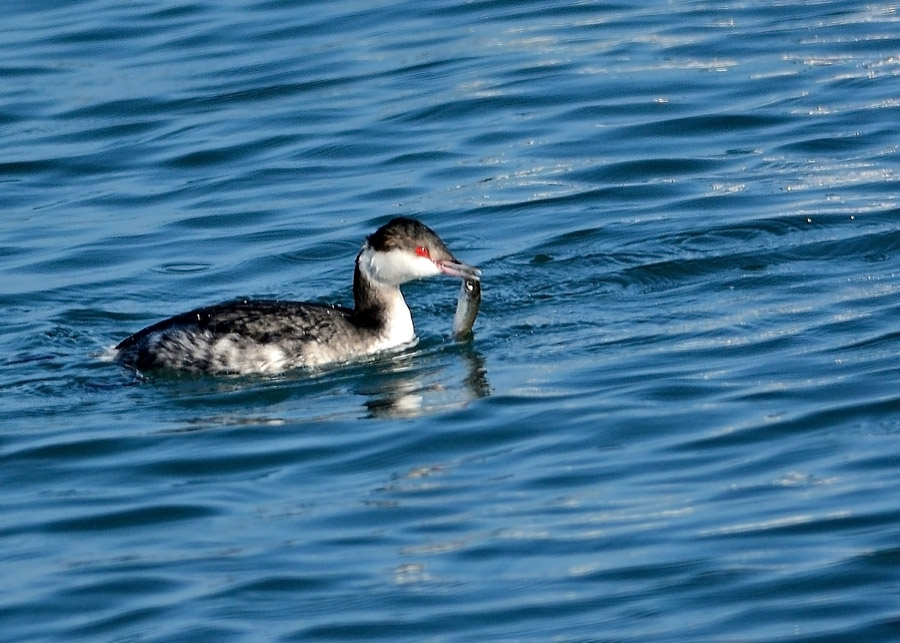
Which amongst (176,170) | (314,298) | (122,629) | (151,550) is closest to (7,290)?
(314,298)

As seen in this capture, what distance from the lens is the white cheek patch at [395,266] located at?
37.0 ft

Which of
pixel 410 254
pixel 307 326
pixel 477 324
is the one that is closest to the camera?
pixel 307 326

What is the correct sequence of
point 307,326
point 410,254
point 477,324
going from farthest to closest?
point 477,324 → point 410,254 → point 307,326

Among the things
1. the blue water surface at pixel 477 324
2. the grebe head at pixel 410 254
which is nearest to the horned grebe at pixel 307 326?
the grebe head at pixel 410 254

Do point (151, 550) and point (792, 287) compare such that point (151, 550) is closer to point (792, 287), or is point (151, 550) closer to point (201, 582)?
point (201, 582)

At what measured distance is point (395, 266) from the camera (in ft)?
37.2

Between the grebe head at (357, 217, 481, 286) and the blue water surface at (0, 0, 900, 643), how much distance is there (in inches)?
21.1

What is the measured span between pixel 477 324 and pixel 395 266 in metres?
0.75

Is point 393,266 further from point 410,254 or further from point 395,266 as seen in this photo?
point 410,254

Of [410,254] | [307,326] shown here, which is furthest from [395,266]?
[307,326]

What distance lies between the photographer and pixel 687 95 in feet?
56.5

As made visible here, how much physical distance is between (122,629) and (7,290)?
6.14m

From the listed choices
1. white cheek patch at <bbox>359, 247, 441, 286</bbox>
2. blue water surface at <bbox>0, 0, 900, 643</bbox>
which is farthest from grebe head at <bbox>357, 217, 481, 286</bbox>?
blue water surface at <bbox>0, 0, 900, 643</bbox>

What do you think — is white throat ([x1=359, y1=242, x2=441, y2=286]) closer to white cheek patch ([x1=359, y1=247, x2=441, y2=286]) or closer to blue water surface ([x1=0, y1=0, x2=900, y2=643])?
white cheek patch ([x1=359, y1=247, x2=441, y2=286])
